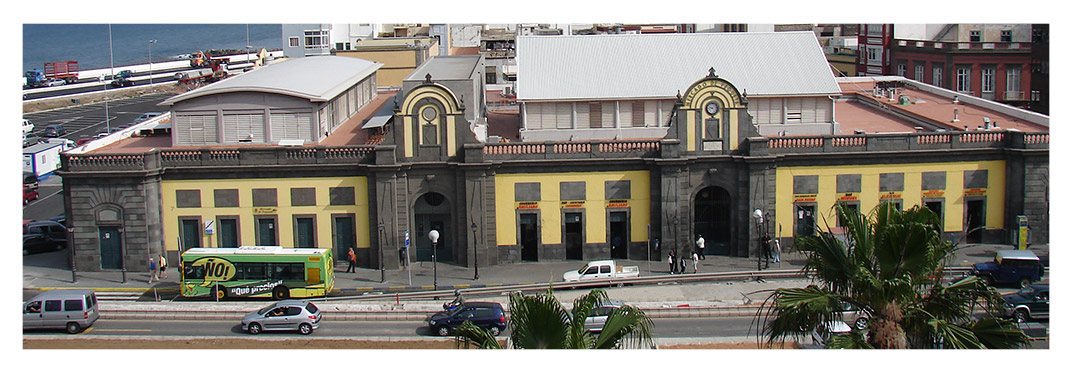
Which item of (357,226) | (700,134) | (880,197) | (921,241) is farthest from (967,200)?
(921,241)

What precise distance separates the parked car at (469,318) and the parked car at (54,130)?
75048 mm

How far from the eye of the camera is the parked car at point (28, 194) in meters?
70.4

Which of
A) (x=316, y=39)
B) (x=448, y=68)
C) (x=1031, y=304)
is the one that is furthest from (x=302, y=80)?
(x=316, y=39)

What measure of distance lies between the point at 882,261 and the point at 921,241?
790mm

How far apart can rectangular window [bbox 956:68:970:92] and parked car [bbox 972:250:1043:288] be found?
1511 inches

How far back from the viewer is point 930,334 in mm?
19547

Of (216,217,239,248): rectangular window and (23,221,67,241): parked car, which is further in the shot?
(23,221,67,241): parked car

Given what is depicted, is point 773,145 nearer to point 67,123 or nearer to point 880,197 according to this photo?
point 880,197

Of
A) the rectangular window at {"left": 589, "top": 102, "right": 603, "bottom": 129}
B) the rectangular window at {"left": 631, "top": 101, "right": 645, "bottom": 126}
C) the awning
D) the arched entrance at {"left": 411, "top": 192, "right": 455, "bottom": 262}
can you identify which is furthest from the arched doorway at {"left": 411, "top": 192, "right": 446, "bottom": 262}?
the rectangular window at {"left": 631, "top": 101, "right": 645, "bottom": 126}

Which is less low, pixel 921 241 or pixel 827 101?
pixel 827 101

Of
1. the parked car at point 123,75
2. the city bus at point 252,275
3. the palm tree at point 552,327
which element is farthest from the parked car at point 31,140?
the palm tree at point 552,327

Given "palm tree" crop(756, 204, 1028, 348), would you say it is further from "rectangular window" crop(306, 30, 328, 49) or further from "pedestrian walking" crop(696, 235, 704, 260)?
"rectangular window" crop(306, 30, 328, 49)

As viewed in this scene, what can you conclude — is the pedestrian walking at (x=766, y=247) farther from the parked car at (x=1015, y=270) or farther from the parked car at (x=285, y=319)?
the parked car at (x=285, y=319)

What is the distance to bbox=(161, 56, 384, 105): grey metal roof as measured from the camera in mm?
53812
